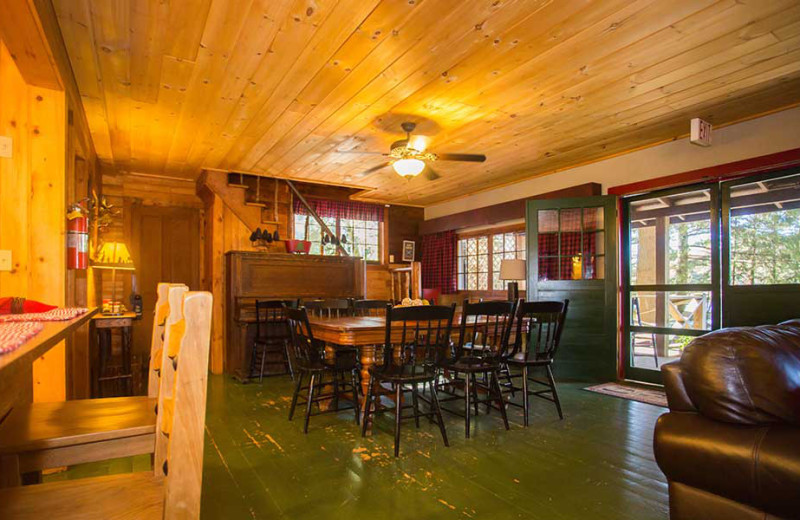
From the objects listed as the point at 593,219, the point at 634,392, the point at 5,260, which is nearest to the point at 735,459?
the point at 634,392

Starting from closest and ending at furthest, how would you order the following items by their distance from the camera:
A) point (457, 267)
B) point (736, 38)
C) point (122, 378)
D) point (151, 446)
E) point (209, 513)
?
point (151, 446) < point (209, 513) < point (736, 38) < point (122, 378) < point (457, 267)

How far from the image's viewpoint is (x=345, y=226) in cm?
712

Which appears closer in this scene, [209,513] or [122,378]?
[209,513]

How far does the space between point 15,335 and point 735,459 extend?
196 cm

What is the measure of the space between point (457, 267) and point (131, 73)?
208 inches

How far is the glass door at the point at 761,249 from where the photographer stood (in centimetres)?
356

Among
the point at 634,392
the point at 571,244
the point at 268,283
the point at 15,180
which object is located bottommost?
the point at 634,392

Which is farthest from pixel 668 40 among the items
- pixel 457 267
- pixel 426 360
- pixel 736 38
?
pixel 457 267

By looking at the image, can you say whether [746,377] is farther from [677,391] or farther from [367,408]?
[367,408]

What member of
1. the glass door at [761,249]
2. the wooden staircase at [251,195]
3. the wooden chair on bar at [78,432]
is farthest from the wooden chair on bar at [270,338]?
the glass door at [761,249]

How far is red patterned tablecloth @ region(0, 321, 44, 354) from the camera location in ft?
2.76

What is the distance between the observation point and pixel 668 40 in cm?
260

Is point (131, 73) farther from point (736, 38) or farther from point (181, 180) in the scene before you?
point (736, 38)

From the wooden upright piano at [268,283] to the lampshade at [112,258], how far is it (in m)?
1.38
